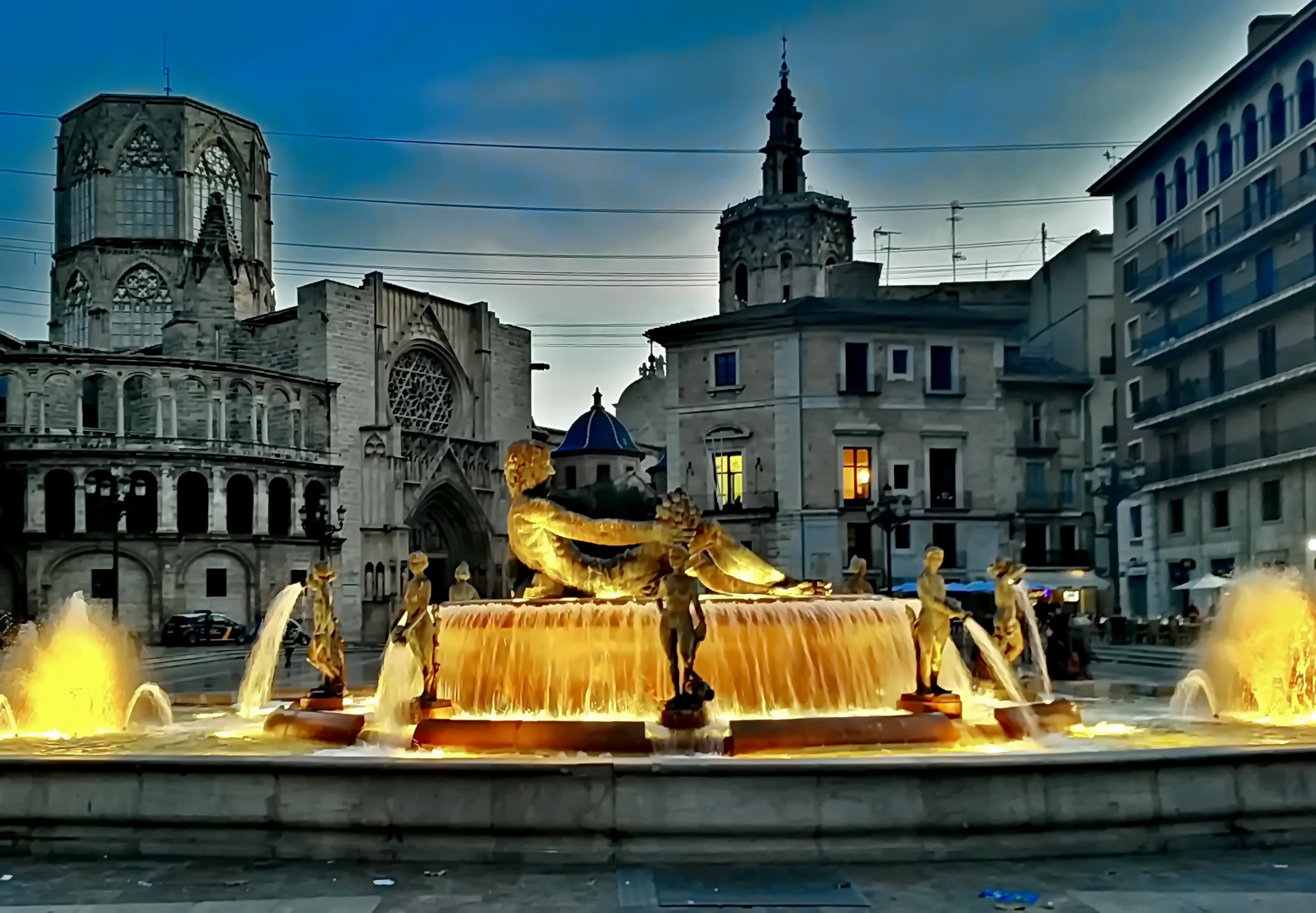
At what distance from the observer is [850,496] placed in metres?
45.5

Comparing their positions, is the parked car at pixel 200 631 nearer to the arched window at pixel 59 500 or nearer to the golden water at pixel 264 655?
the arched window at pixel 59 500

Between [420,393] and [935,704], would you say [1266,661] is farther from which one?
[420,393]

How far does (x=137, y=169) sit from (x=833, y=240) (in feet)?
141

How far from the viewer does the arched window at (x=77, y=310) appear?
71000 millimetres

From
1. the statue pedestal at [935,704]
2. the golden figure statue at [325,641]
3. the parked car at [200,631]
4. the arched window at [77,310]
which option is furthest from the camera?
the arched window at [77,310]

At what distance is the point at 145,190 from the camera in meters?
70.5

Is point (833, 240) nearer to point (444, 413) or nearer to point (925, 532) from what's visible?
point (444, 413)

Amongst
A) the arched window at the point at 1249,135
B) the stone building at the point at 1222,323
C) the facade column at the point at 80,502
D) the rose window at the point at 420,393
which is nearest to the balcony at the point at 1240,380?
the stone building at the point at 1222,323

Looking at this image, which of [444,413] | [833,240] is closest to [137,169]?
[444,413]

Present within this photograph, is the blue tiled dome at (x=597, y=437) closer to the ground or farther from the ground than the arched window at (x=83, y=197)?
closer to the ground

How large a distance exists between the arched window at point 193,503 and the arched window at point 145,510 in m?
1.18

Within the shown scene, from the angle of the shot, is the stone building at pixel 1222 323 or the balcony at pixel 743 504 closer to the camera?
the stone building at pixel 1222 323

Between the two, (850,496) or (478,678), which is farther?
(850,496)

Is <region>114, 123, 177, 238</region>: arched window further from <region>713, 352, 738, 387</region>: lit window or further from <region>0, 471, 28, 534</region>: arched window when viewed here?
<region>713, 352, 738, 387</region>: lit window
